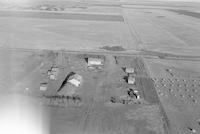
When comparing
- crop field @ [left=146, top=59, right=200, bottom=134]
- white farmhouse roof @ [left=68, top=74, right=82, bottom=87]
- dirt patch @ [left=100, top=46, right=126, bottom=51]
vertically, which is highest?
dirt patch @ [left=100, top=46, right=126, bottom=51]

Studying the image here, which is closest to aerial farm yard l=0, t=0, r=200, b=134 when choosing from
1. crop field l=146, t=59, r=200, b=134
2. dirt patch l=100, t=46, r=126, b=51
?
crop field l=146, t=59, r=200, b=134

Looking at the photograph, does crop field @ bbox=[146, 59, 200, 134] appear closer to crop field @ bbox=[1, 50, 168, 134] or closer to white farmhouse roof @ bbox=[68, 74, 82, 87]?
crop field @ bbox=[1, 50, 168, 134]

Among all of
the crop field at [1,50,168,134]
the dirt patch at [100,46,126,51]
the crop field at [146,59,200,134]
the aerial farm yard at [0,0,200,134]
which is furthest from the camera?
the dirt patch at [100,46,126,51]

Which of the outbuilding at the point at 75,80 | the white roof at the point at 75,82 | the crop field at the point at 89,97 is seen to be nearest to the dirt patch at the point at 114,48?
the crop field at the point at 89,97

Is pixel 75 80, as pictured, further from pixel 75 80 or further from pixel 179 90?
pixel 179 90

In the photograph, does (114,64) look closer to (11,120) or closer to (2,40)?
(11,120)

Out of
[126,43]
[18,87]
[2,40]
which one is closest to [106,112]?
[18,87]

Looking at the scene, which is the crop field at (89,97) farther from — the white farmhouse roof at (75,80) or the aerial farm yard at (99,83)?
the white farmhouse roof at (75,80)

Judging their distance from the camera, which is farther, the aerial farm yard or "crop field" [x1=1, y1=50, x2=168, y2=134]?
the aerial farm yard

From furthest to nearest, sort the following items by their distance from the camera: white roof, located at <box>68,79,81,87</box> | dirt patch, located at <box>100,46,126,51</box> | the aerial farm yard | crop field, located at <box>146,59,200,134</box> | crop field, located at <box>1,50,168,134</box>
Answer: dirt patch, located at <box>100,46,126,51</box>, white roof, located at <box>68,79,81,87</box>, crop field, located at <box>146,59,200,134</box>, the aerial farm yard, crop field, located at <box>1,50,168,134</box>
